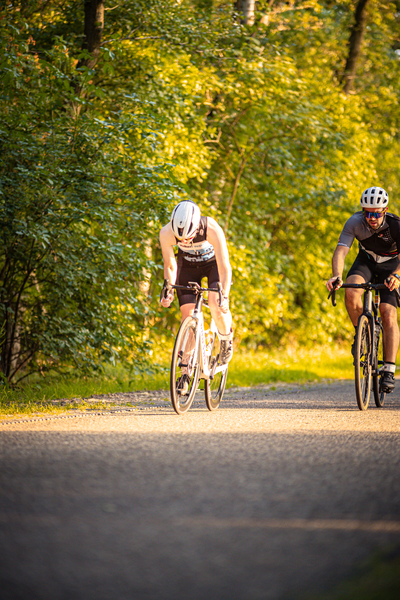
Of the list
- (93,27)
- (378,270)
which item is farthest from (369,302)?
(93,27)

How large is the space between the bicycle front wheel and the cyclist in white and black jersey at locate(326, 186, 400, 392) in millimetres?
227

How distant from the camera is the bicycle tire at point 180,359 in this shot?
6.37 metres

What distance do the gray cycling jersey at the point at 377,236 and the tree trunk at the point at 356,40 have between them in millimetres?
14986

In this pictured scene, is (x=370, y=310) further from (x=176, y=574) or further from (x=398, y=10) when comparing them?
(x=398, y=10)

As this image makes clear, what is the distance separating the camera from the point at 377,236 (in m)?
7.70

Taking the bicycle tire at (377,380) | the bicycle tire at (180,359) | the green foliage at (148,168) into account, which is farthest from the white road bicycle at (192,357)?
the green foliage at (148,168)

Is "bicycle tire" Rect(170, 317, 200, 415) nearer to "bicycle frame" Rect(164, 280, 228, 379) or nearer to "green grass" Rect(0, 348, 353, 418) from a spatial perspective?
"bicycle frame" Rect(164, 280, 228, 379)

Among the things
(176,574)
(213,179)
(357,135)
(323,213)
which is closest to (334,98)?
(357,135)

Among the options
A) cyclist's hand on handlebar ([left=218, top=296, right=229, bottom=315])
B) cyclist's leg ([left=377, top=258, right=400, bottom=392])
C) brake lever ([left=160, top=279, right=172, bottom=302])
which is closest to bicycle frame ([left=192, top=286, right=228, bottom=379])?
cyclist's hand on handlebar ([left=218, top=296, right=229, bottom=315])

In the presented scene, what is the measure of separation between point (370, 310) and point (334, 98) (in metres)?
10.4

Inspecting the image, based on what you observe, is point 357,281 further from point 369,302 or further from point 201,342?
point 201,342

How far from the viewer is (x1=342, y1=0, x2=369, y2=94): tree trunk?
2148 centimetres

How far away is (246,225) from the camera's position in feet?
48.8

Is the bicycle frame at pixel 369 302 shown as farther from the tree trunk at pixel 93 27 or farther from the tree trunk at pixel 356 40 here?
the tree trunk at pixel 356 40
